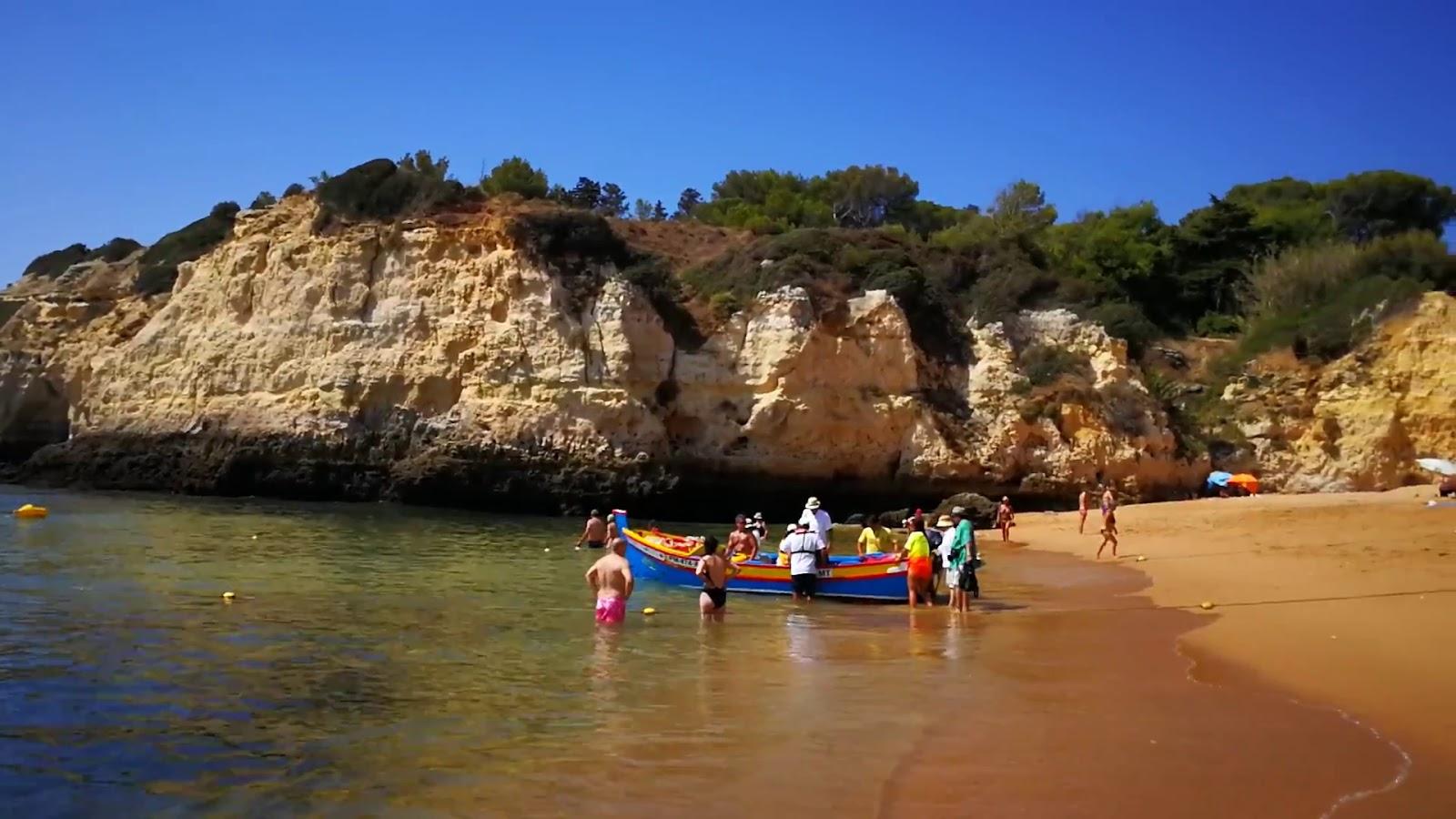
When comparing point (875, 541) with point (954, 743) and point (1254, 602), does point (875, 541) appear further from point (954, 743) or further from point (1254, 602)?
point (954, 743)

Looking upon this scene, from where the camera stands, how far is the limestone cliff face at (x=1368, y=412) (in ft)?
109

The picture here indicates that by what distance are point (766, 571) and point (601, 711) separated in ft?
29.2

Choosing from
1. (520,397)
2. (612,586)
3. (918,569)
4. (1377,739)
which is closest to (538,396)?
(520,397)

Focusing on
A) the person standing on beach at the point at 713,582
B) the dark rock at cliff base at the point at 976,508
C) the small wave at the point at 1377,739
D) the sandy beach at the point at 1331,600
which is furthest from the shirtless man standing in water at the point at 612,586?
the dark rock at cliff base at the point at 976,508

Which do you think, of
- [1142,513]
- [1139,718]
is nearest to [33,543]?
[1139,718]

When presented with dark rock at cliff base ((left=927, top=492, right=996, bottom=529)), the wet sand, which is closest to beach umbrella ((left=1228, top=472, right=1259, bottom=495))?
dark rock at cliff base ((left=927, top=492, right=996, bottom=529))

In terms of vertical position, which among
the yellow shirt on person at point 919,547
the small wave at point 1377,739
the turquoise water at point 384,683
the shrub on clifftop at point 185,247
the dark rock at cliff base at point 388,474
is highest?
the shrub on clifftop at point 185,247

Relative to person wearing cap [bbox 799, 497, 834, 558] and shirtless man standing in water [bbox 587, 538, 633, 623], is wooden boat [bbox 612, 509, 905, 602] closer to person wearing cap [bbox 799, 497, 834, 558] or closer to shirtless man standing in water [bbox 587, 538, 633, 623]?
person wearing cap [bbox 799, 497, 834, 558]

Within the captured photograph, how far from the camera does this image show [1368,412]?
34.0 meters

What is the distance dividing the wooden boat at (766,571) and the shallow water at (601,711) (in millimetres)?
818

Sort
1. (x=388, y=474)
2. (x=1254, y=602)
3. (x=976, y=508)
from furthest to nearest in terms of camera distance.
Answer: (x=388, y=474), (x=976, y=508), (x=1254, y=602)

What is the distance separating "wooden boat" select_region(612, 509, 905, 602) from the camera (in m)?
16.4

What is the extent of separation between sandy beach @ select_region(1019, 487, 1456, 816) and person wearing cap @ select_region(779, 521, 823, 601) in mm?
4455

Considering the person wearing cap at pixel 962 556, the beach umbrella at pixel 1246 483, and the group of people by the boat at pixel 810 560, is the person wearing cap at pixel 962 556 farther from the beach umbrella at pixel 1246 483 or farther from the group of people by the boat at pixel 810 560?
the beach umbrella at pixel 1246 483
